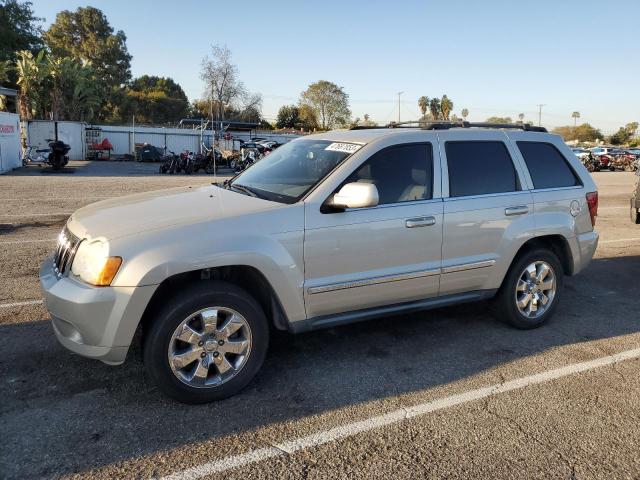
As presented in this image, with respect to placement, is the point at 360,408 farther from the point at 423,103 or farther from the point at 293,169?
the point at 423,103

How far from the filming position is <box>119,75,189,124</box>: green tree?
7381 centimetres

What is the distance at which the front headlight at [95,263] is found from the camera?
10.3ft

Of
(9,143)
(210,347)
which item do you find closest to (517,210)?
(210,347)

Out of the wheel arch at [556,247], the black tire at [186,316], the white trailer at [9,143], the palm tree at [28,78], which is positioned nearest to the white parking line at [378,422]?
the black tire at [186,316]

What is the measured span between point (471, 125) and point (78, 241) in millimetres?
3471

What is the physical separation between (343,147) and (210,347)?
6.11 ft

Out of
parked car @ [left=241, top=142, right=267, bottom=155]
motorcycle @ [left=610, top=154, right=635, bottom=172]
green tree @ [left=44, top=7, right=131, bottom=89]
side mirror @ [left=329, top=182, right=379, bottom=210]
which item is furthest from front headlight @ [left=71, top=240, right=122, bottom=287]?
green tree @ [left=44, top=7, right=131, bottom=89]

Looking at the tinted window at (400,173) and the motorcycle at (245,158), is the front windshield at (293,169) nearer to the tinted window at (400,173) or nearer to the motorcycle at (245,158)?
the tinted window at (400,173)

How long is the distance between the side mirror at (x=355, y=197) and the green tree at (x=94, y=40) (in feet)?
267

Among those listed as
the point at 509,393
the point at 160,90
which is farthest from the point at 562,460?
the point at 160,90

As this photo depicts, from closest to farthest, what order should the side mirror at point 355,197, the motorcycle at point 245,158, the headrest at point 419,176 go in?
the side mirror at point 355,197 → the headrest at point 419,176 → the motorcycle at point 245,158

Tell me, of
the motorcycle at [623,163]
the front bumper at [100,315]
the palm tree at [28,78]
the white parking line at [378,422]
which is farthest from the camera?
the palm tree at [28,78]

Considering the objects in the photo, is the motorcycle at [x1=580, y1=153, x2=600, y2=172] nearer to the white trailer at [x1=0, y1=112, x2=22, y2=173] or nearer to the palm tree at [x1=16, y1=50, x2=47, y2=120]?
the white trailer at [x1=0, y1=112, x2=22, y2=173]

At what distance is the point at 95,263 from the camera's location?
3182mm
